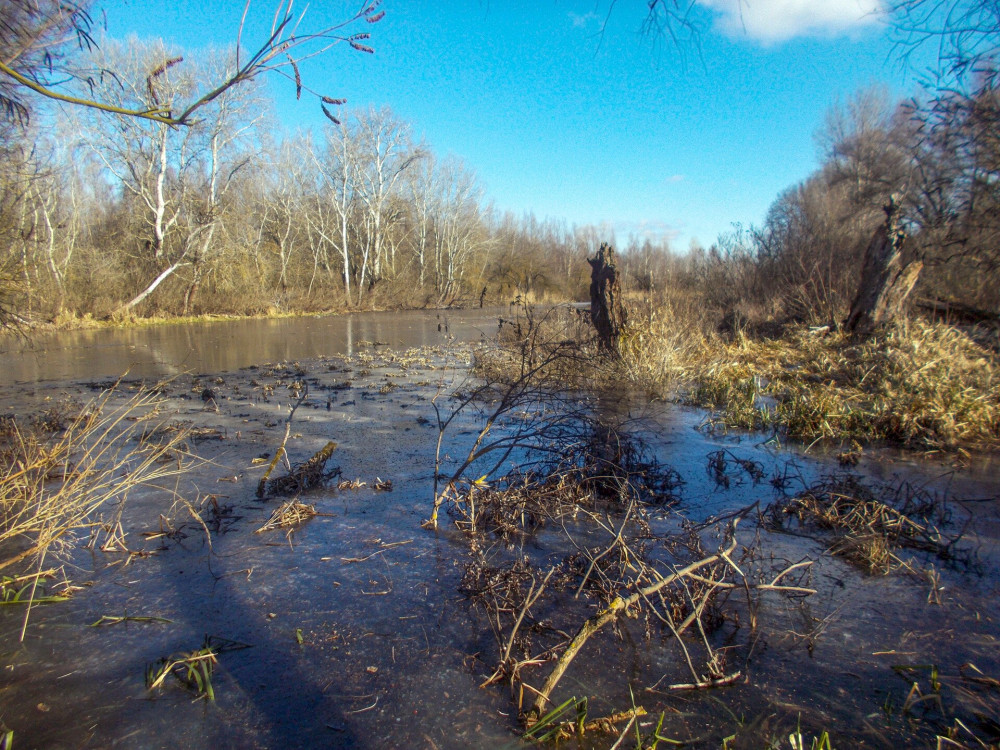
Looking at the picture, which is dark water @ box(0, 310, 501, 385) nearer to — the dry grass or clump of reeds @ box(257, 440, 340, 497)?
clump of reeds @ box(257, 440, 340, 497)

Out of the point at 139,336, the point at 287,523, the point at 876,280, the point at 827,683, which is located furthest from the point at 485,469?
the point at 139,336

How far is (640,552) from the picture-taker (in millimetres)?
3621

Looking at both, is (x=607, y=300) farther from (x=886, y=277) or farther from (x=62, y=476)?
(x=62, y=476)

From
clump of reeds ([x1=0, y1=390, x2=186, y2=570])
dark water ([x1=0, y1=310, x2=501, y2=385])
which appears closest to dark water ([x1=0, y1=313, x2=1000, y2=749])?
clump of reeds ([x1=0, y1=390, x2=186, y2=570])

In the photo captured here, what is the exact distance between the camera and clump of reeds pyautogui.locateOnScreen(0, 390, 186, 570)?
3365 mm

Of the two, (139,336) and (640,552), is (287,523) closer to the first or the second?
(640,552)

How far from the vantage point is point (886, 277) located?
11.2 metres

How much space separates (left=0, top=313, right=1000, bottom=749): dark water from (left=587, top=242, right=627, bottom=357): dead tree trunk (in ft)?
17.8

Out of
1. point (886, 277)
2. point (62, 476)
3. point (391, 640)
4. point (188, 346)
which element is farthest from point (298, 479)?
point (188, 346)

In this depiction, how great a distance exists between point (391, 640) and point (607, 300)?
8.65 meters

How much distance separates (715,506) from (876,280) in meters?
9.05

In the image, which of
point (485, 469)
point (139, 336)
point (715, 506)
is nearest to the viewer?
point (715, 506)

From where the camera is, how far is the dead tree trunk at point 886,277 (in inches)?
440

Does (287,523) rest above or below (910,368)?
below
